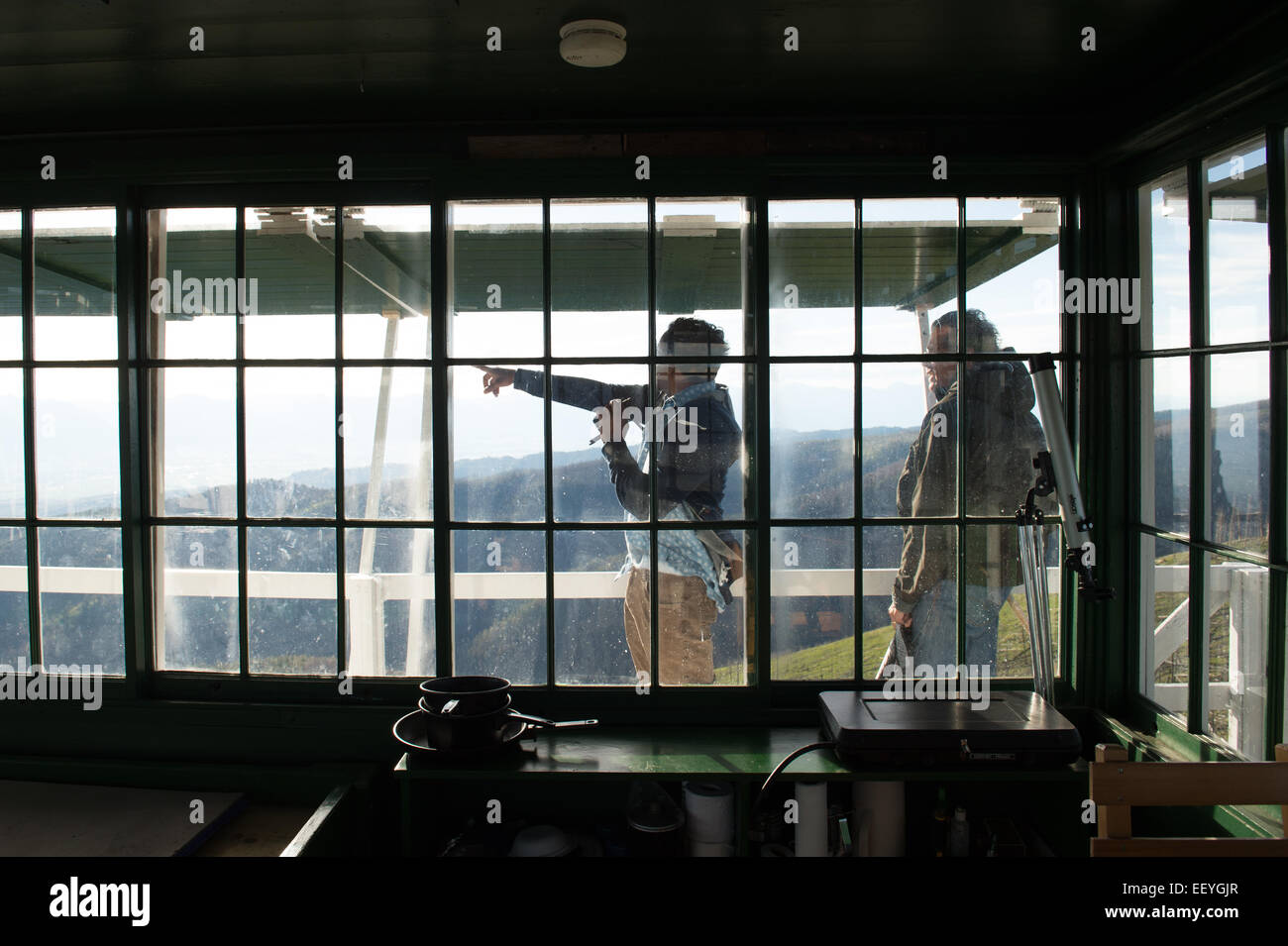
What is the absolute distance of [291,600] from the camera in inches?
103

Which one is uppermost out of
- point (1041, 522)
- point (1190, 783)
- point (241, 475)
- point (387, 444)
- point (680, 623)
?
point (387, 444)

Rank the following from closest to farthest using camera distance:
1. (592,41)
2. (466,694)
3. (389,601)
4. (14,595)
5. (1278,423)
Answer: (1278,423)
(592,41)
(466,694)
(389,601)
(14,595)

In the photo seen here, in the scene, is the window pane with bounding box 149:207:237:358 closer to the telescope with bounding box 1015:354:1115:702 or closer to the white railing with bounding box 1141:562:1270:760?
the telescope with bounding box 1015:354:1115:702

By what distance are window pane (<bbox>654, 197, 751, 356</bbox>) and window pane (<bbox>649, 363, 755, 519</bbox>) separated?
14cm

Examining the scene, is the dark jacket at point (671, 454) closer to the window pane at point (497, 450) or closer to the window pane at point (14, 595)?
the window pane at point (497, 450)

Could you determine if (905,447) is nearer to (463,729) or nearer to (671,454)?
(671,454)

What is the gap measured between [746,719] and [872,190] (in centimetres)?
177

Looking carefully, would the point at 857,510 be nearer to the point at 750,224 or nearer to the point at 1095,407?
the point at 1095,407

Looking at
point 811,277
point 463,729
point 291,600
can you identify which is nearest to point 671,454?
point 811,277

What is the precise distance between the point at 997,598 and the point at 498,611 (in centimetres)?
165

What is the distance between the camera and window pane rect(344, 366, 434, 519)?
2.55 meters

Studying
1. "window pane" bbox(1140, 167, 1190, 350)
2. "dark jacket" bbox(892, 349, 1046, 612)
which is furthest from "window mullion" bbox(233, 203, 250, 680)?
"window pane" bbox(1140, 167, 1190, 350)
